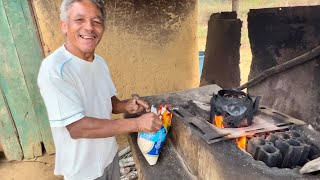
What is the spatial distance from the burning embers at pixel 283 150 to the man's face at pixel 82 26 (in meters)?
1.28

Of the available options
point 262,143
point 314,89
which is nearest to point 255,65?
point 314,89

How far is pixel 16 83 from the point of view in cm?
338

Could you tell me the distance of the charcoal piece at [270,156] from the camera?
5.03ft

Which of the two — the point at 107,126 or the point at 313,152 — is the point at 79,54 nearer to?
the point at 107,126

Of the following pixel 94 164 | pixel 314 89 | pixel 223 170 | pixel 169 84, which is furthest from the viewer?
pixel 169 84

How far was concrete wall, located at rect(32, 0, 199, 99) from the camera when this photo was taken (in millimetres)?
3557

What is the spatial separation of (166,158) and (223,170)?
71 cm

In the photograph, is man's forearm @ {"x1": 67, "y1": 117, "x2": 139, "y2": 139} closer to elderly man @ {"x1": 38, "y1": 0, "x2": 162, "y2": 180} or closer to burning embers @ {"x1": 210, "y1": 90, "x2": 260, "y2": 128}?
elderly man @ {"x1": 38, "y1": 0, "x2": 162, "y2": 180}

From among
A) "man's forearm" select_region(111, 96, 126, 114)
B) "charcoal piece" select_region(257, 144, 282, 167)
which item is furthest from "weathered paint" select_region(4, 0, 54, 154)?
"charcoal piece" select_region(257, 144, 282, 167)

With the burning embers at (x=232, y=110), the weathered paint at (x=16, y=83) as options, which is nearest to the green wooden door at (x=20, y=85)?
the weathered paint at (x=16, y=83)

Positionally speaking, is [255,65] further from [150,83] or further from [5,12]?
[5,12]

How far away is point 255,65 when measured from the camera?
3.70m

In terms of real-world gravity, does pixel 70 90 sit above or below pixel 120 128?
above

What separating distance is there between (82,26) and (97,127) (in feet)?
2.25
